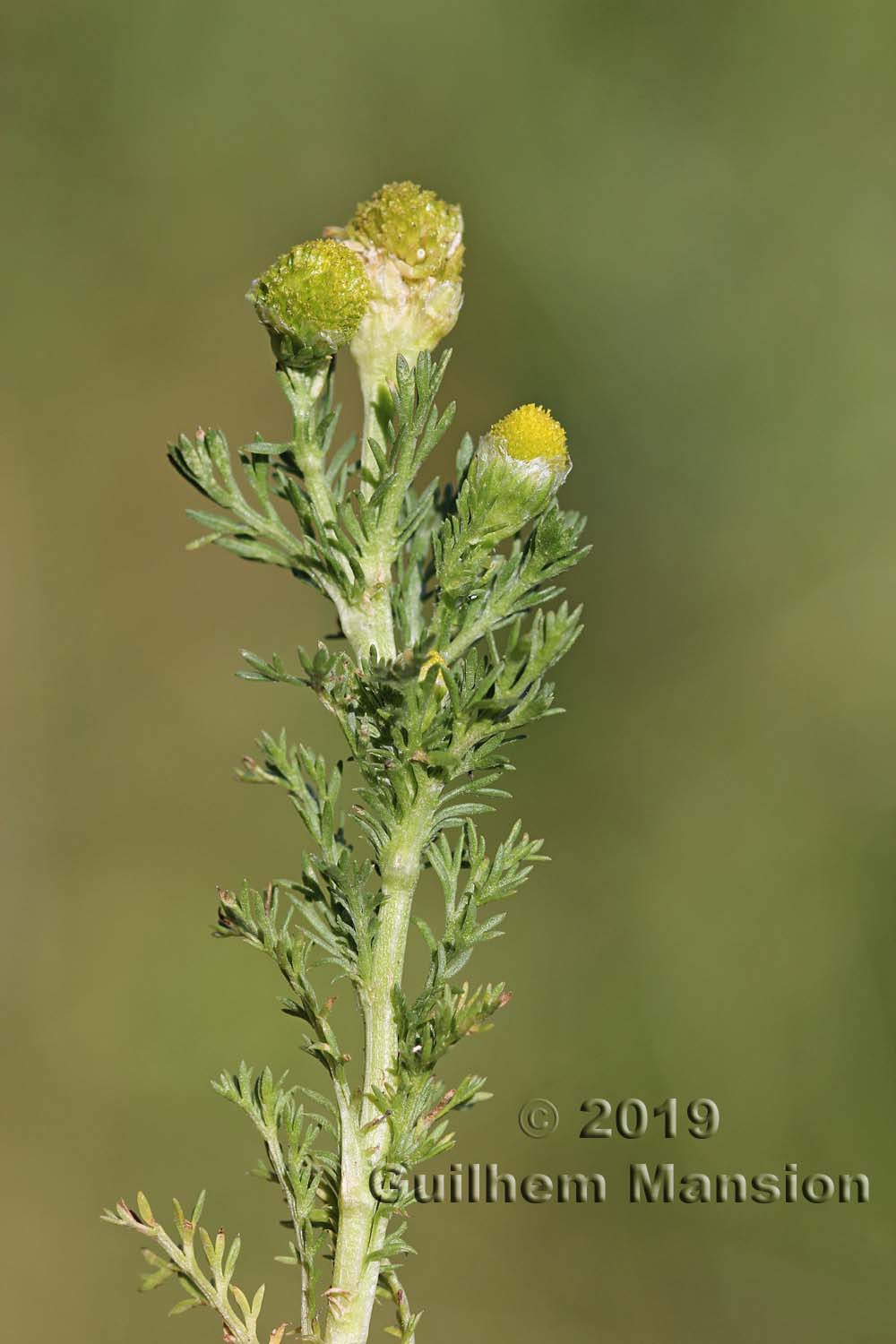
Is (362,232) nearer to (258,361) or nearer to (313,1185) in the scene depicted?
(313,1185)

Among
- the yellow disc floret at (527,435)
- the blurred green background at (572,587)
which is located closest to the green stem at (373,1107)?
the yellow disc floret at (527,435)

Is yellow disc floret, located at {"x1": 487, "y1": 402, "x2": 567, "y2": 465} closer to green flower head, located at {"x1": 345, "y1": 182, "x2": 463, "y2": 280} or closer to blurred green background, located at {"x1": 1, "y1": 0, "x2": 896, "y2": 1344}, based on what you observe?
green flower head, located at {"x1": 345, "y1": 182, "x2": 463, "y2": 280}

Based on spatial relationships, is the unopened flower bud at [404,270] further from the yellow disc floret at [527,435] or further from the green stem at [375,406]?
the yellow disc floret at [527,435]

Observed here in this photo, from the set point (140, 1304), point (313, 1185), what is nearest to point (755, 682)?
point (140, 1304)

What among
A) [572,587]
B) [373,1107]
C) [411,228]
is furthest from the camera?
[572,587]

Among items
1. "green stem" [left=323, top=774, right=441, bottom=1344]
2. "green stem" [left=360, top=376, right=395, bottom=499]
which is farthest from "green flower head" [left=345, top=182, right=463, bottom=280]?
"green stem" [left=323, top=774, right=441, bottom=1344]

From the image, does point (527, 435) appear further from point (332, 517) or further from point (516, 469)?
point (332, 517)

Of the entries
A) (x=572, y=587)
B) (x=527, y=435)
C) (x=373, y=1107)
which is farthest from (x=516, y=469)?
(x=572, y=587)
